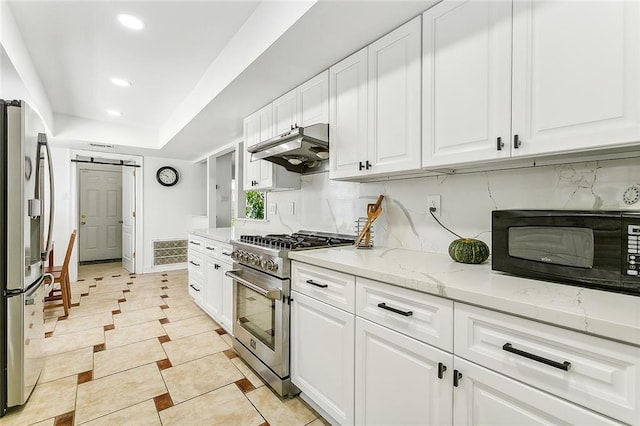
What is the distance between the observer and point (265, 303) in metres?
2.03

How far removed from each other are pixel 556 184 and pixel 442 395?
107cm

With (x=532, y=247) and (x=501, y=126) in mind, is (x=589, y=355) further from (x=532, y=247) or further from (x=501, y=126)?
(x=501, y=126)

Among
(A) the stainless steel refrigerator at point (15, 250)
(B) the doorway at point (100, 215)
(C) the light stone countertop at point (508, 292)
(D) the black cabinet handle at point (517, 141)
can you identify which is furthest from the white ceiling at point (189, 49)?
(B) the doorway at point (100, 215)

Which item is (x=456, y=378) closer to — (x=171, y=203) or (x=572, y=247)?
(x=572, y=247)

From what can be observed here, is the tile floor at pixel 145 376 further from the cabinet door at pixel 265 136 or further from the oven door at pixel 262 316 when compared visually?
the cabinet door at pixel 265 136

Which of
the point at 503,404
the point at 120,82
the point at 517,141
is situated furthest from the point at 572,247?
the point at 120,82

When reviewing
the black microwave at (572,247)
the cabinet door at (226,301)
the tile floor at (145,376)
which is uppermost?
the black microwave at (572,247)

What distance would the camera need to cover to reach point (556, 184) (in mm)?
1383

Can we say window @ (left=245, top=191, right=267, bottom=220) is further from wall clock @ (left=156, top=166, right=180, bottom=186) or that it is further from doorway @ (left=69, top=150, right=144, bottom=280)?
doorway @ (left=69, top=150, right=144, bottom=280)

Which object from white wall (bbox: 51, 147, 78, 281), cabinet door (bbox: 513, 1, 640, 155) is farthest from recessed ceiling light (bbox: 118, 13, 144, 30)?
white wall (bbox: 51, 147, 78, 281)

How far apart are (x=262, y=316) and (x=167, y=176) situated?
15.4 feet

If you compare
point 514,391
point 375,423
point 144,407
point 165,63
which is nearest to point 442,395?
point 514,391

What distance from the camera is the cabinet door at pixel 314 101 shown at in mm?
2182

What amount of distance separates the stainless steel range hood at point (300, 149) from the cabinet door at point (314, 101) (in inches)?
5.4
